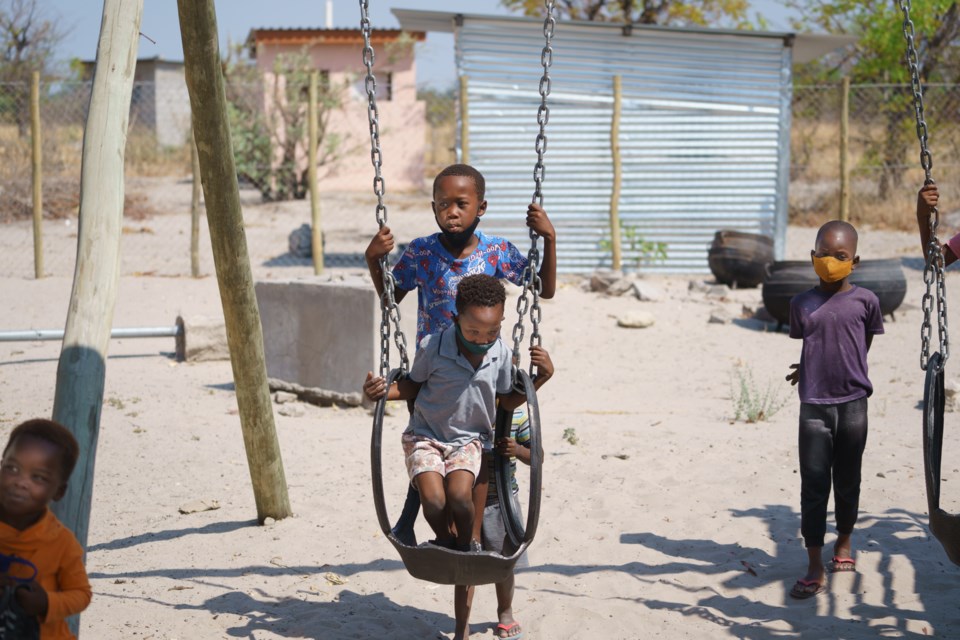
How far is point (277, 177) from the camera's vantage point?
64.6ft

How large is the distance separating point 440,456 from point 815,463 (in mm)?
1701

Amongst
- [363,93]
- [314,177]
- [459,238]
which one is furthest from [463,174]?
[363,93]

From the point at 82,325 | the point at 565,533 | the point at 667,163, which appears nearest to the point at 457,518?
the point at 82,325

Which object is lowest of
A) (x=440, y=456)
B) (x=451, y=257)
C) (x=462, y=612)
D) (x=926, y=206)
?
(x=462, y=612)

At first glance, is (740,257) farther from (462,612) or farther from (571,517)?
(462,612)

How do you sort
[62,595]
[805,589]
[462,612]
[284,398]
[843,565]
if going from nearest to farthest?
[62,595] < [462,612] < [805,589] < [843,565] < [284,398]

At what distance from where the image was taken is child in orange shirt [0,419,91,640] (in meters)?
2.50

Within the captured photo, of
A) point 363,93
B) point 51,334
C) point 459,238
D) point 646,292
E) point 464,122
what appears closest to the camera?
point 459,238

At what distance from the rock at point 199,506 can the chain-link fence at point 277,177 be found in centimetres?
809

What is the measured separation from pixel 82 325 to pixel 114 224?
15.3 inches

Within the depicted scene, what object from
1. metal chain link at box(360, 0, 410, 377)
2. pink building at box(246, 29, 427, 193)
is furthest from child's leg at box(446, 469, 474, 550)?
pink building at box(246, 29, 427, 193)

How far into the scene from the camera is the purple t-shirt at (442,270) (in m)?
3.73

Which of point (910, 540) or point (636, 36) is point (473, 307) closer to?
point (910, 540)

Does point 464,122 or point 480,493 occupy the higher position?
point 464,122
